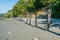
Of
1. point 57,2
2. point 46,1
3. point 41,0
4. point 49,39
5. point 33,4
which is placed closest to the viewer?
point 49,39

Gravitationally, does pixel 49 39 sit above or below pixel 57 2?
below

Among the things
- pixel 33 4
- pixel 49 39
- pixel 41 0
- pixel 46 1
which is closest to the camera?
pixel 49 39

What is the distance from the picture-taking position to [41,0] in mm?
43000

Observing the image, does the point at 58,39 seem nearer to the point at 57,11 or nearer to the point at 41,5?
the point at 57,11

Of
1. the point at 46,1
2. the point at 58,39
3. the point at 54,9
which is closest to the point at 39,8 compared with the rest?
the point at 46,1

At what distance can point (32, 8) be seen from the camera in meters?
48.8

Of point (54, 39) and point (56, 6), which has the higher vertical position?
point (56, 6)

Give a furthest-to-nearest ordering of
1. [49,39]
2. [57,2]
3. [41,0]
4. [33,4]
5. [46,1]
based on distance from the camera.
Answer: [33,4]
[41,0]
[46,1]
[57,2]
[49,39]

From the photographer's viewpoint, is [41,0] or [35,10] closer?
[41,0]

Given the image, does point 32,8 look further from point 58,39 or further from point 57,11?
point 58,39

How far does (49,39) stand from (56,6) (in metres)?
6.04

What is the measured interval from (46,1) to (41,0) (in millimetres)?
2798

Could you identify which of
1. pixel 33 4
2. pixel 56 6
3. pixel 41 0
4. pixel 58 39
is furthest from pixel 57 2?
pixel 33 4

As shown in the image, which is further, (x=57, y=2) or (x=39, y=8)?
(x=39, y=8)
